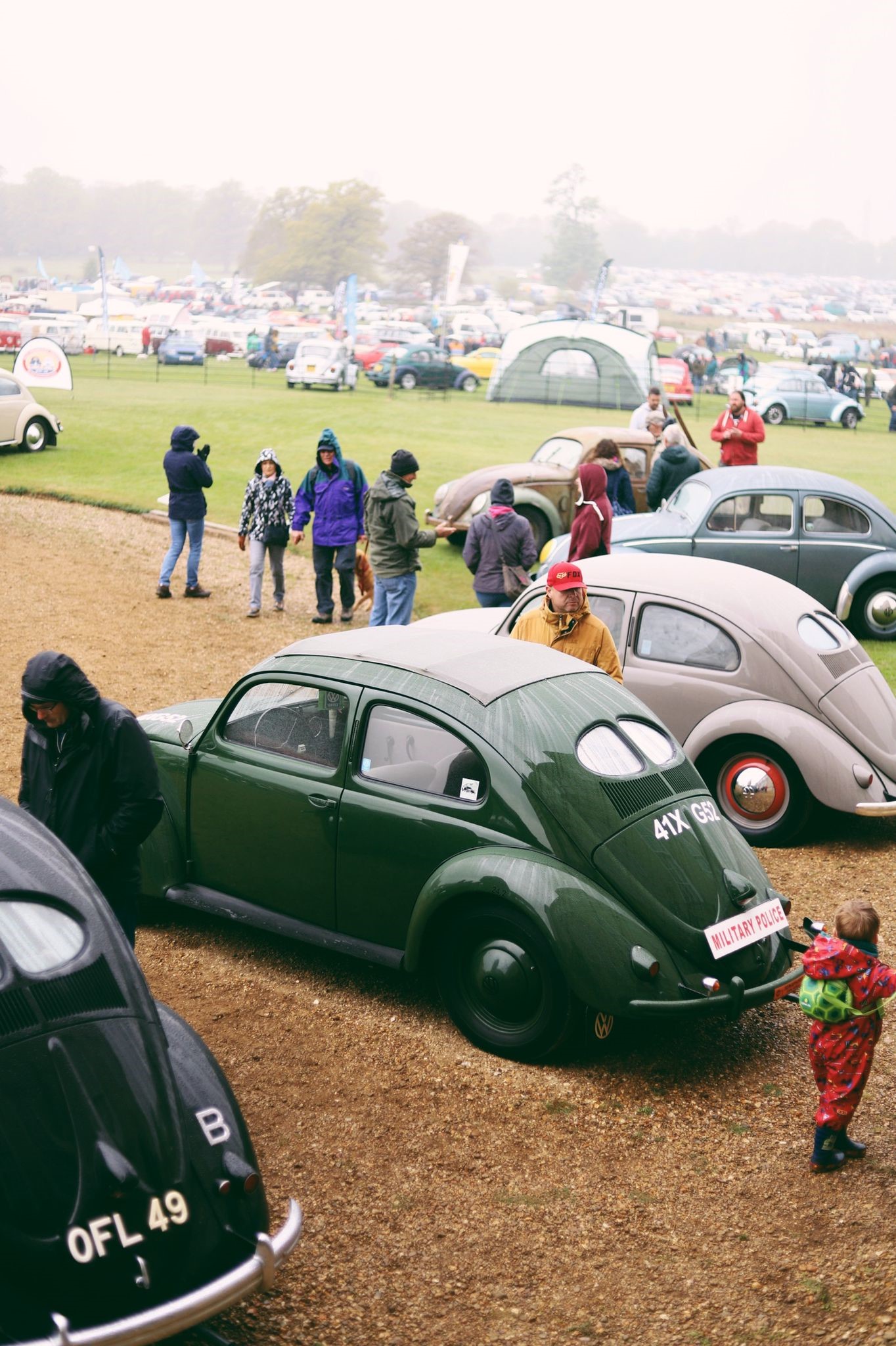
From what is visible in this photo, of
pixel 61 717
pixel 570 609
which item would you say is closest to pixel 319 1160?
pixel 61 717

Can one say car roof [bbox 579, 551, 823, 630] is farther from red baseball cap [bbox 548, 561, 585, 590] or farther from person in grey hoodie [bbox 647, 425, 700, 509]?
person in grey hoodie [bbox 647, 425, 700, 509]

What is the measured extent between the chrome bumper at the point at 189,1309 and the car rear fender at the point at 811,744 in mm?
4992

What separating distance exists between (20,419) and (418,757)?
18.6 meters

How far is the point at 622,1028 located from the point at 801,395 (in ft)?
107

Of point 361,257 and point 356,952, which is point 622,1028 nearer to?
point 356,952

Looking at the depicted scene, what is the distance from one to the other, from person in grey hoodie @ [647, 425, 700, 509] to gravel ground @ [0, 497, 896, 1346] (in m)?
7.98

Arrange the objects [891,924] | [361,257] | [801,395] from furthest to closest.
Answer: [361,257] < [801,395] < [891,924]

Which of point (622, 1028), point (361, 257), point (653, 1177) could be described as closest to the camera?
point (653, 1177)

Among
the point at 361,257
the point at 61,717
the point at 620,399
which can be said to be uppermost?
the point at 361,257

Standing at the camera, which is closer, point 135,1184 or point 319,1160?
point 135,1184

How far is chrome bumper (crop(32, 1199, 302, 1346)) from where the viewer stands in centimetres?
325

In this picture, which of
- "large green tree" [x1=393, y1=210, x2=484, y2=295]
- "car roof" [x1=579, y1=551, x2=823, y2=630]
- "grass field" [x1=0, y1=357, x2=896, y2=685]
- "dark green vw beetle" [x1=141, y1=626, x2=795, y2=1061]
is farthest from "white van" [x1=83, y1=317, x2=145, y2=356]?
"large green tree" [x1=393, y1=210, x2=484, y2=295]

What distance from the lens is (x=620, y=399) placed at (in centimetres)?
3641

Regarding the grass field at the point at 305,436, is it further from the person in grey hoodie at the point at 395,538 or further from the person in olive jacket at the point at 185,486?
the person in olive jacket at the point at 185,486
